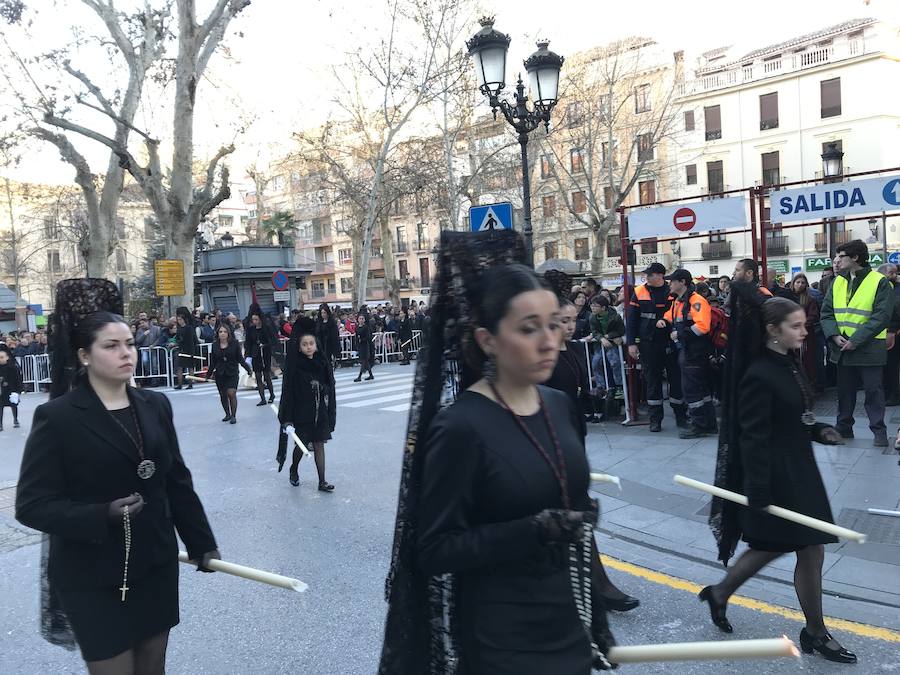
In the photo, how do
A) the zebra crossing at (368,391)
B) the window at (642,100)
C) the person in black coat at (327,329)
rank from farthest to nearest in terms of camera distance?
the window at (642,100) → the person in black coat at (327,329) → the zebra crossing at (368,391)

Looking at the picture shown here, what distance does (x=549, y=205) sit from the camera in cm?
4894

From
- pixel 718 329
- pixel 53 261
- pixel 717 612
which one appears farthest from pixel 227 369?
A: pixel 53 261

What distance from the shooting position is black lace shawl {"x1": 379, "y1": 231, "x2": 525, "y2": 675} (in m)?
2.14

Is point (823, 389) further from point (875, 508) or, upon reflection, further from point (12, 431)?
point (12, 431)

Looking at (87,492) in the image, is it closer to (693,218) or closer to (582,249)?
(693,218)

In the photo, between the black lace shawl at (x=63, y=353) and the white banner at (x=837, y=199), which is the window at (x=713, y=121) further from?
the black lace shawl at (x=63, y=353)

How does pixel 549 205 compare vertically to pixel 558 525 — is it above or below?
above

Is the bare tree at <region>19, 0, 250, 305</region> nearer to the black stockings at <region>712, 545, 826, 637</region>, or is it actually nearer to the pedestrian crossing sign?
the pedestrian crossing sign

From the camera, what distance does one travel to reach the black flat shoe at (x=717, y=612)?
159 inches

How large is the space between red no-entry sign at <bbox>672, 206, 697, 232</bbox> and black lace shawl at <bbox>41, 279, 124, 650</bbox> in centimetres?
736

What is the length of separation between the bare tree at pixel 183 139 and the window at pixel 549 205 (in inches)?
1102

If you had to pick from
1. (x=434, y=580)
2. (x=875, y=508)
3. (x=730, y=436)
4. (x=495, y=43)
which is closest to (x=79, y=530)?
(x=434, y=580)

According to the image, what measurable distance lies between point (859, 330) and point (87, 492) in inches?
A: 290

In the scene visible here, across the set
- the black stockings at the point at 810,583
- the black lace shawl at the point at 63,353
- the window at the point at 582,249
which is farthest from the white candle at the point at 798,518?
the window at the point at 582,249
